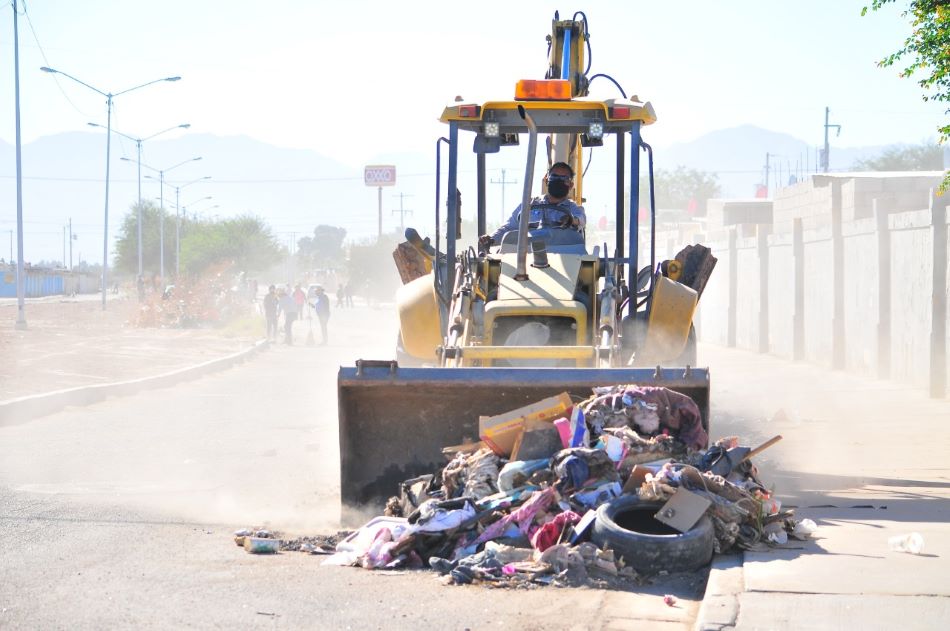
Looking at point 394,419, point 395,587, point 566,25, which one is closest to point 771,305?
point 566,25

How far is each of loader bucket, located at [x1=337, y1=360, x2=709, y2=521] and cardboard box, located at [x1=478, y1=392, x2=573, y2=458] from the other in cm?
36

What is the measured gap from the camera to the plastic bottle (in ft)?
21.8

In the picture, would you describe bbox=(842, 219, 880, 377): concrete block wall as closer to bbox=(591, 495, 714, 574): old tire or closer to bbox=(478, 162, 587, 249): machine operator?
bbox=(478, 162, 587, 249): machine operator

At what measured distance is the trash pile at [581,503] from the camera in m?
6.55

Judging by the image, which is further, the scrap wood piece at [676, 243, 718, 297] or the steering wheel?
the scrap wood piece at [676, 243, 718, 297]

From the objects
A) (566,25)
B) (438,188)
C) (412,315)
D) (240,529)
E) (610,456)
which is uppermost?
(566,25)

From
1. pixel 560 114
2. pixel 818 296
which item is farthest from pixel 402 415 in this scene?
pixel 818 296

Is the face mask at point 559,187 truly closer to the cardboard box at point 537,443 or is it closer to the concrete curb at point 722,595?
the cardboard box at point 537,443

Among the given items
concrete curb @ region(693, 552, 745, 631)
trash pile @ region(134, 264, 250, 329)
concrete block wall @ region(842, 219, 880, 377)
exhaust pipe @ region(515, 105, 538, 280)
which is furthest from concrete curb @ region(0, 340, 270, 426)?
trash pile @ region(134, 264, 250, 329)

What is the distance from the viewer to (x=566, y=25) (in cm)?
1269

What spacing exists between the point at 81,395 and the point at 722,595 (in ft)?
43.6

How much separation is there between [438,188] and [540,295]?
3.95ft

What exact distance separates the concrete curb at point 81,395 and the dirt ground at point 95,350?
0.52 meters

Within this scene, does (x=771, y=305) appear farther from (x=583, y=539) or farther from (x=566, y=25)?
(x=583, y=539)
